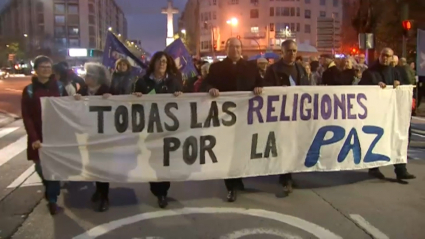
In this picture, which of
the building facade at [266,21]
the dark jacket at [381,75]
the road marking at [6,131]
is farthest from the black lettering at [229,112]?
the building facade at [266,21]

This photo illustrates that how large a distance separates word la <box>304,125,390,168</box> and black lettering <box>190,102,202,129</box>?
151cm

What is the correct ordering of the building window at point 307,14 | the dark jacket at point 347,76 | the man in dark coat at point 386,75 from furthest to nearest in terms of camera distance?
the building window at point 307,14 → the dark jacket at point 347,76 → the man in dark coat at point 386,75

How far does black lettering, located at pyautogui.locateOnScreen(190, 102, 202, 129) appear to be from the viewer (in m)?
5.88

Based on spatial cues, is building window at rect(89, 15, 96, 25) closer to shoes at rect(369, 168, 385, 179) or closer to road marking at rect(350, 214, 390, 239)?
shoes at rect(369, 168, 385, 179)

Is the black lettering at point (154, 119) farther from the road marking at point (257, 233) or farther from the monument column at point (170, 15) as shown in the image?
the monument column at point (170, 15)

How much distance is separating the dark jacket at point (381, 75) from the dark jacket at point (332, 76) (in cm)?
235

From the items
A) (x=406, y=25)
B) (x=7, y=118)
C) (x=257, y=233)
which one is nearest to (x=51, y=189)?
(x=257, y=233)

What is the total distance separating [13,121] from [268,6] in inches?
2833

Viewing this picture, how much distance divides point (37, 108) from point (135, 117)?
1084 mm

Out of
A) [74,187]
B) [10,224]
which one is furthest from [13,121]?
[10,224]

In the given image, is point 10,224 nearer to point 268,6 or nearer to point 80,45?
point 268,6

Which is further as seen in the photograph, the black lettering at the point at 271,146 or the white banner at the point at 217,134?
the black lettering at the point at 271,146

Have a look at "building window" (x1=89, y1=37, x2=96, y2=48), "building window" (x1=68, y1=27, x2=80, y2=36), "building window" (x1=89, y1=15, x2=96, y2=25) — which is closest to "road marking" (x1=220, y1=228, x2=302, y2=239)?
"building window" (x1=89, y1=37, x2=96, y2=48)

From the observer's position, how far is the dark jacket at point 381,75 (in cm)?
691
